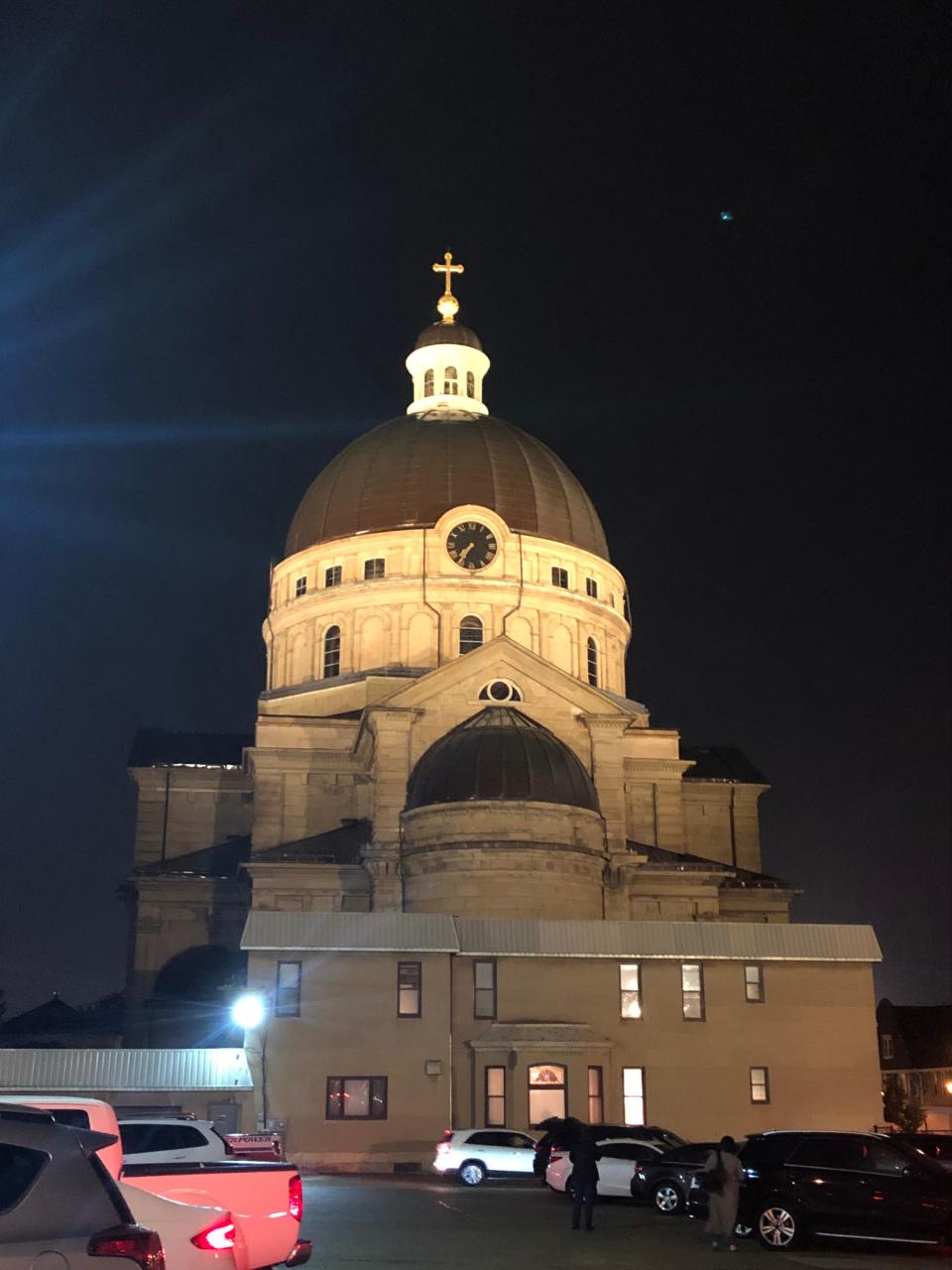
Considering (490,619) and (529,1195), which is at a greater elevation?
(490,619)

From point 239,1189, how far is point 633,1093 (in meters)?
24.5

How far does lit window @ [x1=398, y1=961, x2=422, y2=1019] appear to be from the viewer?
3509 centimetres

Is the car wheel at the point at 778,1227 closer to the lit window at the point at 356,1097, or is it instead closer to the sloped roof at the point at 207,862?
the lit window at the point at 356,1097

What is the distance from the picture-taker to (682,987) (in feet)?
121

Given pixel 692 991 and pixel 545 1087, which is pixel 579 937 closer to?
pixel 692 991

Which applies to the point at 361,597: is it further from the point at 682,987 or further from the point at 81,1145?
the point at 81,1145

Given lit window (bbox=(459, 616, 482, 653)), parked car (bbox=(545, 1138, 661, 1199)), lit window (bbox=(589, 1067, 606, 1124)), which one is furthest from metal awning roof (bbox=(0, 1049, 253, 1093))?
lit window (bbox=(459, 616, 482, 653))

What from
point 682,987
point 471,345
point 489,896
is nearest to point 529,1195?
point 682,987

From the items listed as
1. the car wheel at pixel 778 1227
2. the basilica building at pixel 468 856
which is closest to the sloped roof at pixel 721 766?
the basilica building at pixel 468 856

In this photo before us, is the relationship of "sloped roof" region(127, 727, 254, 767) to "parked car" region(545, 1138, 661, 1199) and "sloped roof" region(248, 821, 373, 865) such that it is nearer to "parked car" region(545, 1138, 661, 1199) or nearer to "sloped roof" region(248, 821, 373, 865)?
"sloped roof" region(248, 821, 373, 865)

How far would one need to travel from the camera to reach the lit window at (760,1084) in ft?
118

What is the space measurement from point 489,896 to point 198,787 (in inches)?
857

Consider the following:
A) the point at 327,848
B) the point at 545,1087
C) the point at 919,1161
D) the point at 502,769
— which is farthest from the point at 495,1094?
the point at 919,1161

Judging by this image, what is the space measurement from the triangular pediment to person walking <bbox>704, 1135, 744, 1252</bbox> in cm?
3227
